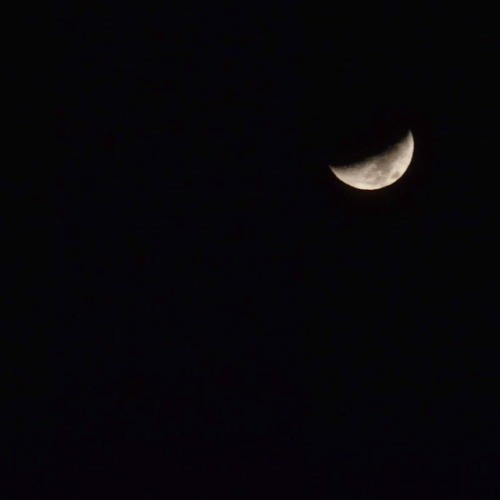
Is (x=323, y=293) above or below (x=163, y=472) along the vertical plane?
above

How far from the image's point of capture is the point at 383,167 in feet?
8.79

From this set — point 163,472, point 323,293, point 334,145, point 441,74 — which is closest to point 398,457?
point 323,293

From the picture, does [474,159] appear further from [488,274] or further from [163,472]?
[163,472]

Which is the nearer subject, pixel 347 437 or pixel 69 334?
pixel 69 334

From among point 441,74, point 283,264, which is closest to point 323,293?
point 283,264

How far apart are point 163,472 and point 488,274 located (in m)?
2.75

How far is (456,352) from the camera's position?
3.68 meters

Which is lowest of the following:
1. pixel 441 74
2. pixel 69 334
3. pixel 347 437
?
pixel 347 437

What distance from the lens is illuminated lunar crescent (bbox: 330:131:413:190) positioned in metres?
2.65

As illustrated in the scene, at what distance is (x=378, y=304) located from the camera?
12.1 ft

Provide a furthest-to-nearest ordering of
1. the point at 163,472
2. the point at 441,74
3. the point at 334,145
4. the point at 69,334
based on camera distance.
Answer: the point at 163,472 → the point at 69,334 → the point at 441,74 → the point at 334,145

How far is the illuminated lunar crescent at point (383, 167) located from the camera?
2646mm

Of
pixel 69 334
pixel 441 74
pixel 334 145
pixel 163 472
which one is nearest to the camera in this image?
pixel 334 145

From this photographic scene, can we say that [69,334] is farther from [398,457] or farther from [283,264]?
[398,457]
